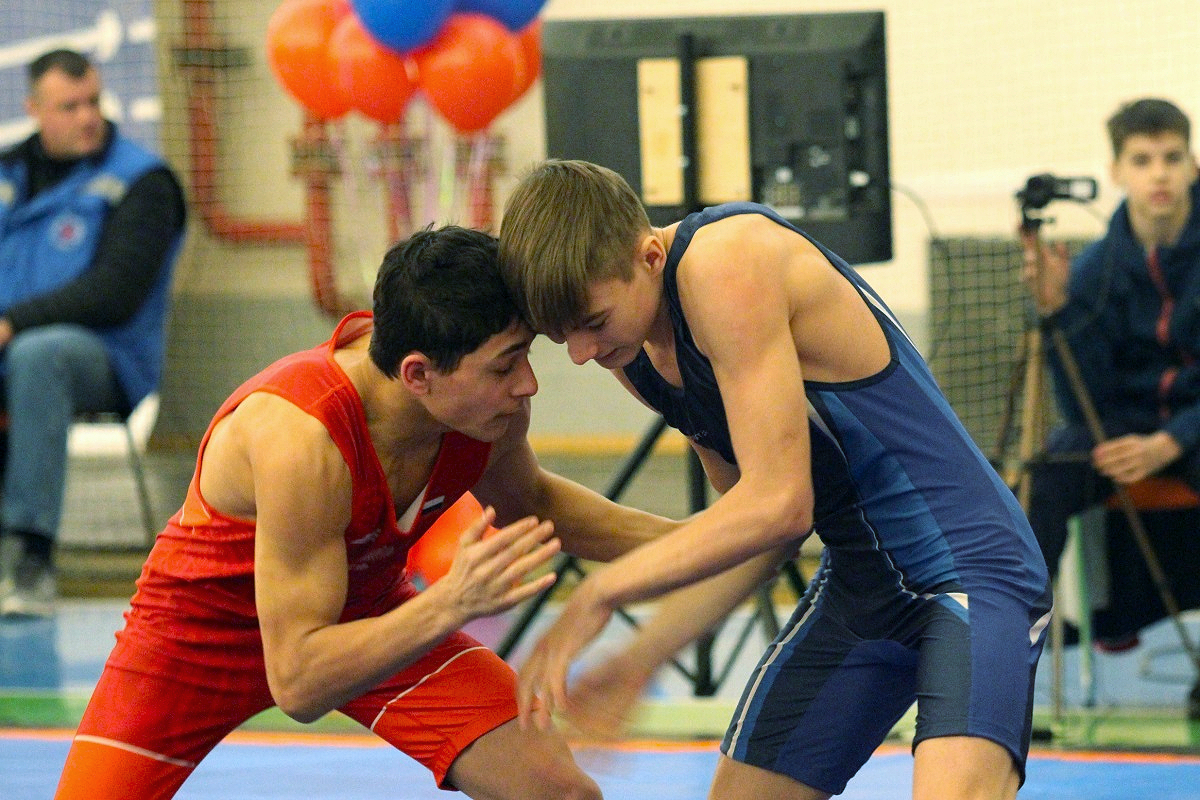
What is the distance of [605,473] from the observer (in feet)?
22.5

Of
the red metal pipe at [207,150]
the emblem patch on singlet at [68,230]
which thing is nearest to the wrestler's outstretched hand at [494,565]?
the emblem patch on singlet at [68,230]

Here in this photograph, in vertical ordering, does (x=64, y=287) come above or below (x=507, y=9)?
below

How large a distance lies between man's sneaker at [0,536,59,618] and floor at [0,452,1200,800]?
0.06 metres

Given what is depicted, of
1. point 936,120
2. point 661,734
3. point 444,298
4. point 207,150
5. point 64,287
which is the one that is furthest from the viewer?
point 207,150

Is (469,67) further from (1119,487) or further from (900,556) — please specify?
(900,556)

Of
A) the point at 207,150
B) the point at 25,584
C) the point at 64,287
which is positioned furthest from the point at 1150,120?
the point at 207,150

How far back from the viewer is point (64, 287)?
18.7ft

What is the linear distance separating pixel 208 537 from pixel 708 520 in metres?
0.86

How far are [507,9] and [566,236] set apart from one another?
3.69 m

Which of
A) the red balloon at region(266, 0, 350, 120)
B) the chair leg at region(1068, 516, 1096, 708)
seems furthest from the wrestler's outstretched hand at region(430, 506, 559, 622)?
the red balloon at region(266, 0, 350, 120)

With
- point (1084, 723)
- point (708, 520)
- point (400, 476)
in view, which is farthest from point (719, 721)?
point (708, 520)

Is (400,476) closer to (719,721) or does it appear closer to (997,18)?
(719,721)

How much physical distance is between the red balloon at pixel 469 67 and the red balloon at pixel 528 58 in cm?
4

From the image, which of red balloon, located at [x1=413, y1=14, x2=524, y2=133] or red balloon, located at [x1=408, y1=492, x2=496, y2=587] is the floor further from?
red balloon, located at [x1=413, y1=14, x2=524, y2=133]
